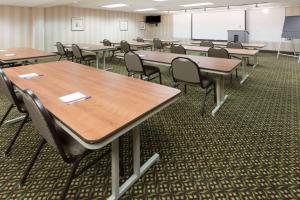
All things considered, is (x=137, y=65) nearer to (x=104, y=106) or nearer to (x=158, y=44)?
(x=104, y=106)

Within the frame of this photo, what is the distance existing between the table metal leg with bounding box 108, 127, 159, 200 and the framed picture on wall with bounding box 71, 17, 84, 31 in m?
10.4

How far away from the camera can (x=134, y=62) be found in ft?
13.1

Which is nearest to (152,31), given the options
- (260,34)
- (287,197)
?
(260,34)

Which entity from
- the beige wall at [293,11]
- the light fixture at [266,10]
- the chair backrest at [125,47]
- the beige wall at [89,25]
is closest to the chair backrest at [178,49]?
the chair backrest at [125,47]

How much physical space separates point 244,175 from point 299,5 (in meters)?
10.9

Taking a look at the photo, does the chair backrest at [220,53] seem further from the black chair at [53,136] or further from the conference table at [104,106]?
the black chair at [53,136]

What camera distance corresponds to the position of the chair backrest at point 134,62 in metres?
3.87

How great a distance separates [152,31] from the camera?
1507 cm

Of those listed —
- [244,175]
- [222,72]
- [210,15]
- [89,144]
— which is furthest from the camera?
[210,15]

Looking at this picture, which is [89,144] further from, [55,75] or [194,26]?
[194,26]

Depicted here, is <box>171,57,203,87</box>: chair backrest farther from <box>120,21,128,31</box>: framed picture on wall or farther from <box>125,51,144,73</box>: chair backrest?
<box>120,21,128,31</box>: framed picture on wall

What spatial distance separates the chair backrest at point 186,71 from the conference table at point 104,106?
106 centimetres

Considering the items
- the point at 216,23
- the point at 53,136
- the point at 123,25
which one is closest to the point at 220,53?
the point at 53,136

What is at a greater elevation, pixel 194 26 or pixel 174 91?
pixel 194 26
